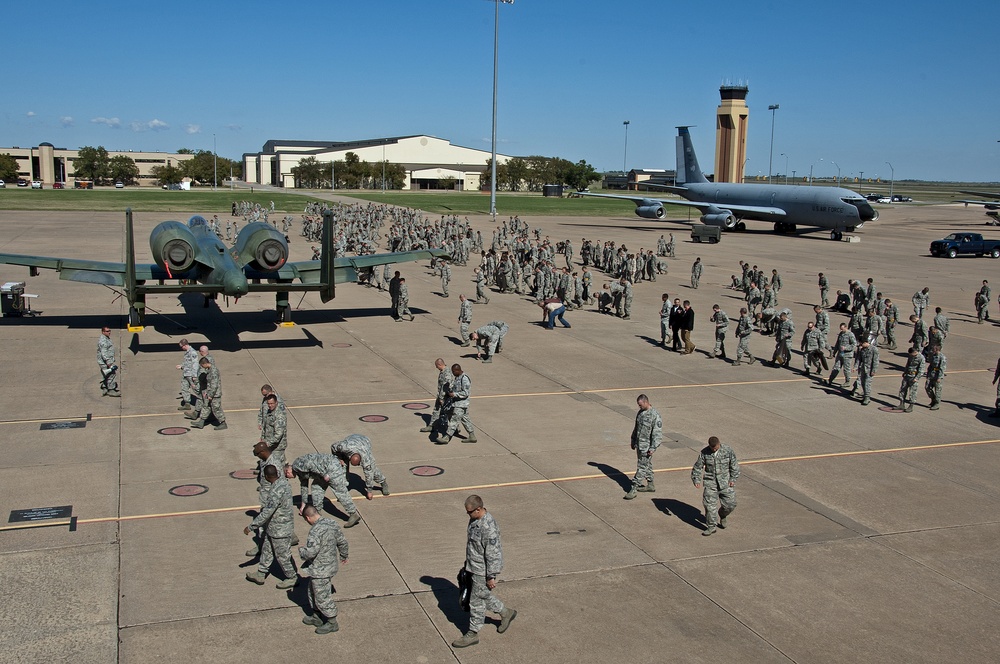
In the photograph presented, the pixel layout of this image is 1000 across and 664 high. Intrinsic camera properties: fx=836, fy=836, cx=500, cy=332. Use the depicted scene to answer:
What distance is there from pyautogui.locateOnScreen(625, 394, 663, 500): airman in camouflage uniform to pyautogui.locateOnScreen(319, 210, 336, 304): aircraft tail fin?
460 inches

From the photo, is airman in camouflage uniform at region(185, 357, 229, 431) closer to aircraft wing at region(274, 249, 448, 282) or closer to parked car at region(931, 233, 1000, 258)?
aircraft wing at region(274, 249, 448, 282)

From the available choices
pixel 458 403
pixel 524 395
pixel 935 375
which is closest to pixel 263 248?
pixel 524 395

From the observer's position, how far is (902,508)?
12102 mm

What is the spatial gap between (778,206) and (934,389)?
47293 millimetres

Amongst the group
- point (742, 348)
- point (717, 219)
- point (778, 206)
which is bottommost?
point (742, 348)

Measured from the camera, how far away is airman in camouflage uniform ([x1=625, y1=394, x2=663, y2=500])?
12117mm

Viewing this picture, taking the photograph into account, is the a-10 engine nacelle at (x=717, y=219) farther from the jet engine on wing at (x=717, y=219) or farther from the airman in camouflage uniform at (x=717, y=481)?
the airman in camouflage uniform at (x=717, y=481)

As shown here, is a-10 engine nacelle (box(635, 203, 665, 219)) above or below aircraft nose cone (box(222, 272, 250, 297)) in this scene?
above

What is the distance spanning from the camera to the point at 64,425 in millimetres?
14766

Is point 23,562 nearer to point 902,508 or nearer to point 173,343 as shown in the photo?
point 902,508

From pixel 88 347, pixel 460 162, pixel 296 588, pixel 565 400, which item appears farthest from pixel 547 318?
pixel 460 162

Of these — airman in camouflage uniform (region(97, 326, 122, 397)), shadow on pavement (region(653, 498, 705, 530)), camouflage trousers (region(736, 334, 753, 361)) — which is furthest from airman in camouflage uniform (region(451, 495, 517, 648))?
camouflage trousers (region(736, 334, 753, 361))

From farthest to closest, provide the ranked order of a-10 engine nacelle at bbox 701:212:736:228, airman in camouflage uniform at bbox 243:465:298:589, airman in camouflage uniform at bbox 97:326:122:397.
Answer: a-10 engine nacelle at bbox 701:212:736:228 → airman in camouflage uniform at bbox 97:326:122:397 → airman in camouflage uniform at bbox 243:465:298:589

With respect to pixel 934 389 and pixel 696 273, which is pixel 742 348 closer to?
pixel 934 389
